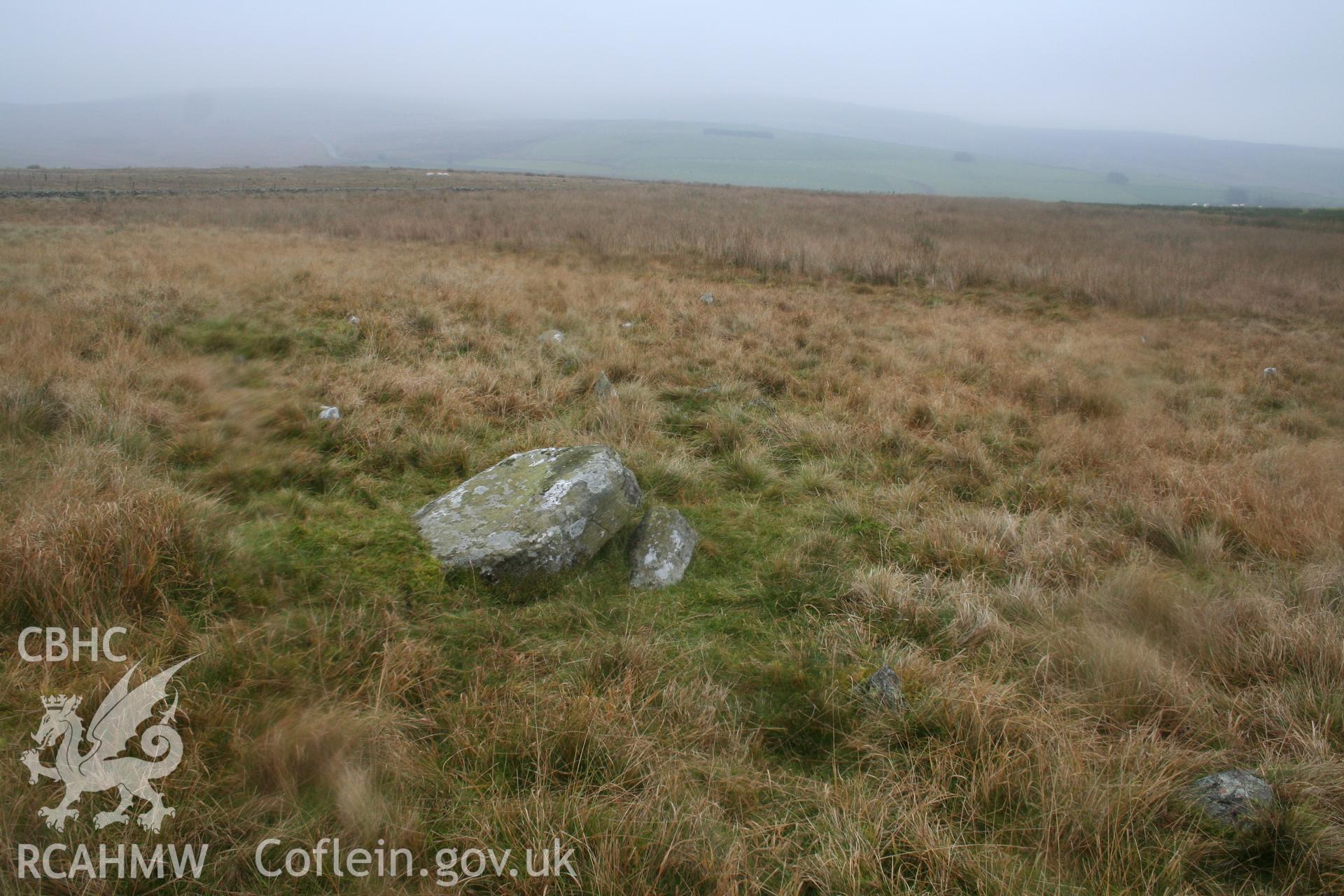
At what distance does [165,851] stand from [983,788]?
2223 mm

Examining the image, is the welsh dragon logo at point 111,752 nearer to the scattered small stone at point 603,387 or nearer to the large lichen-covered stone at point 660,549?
the large lichen-covered stone at point 660,549

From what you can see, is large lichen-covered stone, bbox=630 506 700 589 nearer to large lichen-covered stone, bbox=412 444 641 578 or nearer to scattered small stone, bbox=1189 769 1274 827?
large lichen-covered stone, bbox=412 444 641 578

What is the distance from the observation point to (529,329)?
784 cm

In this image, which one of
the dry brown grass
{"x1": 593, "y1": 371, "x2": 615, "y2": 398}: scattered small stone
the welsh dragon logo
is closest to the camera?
the welsh dragon logo

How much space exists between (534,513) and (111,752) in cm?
175

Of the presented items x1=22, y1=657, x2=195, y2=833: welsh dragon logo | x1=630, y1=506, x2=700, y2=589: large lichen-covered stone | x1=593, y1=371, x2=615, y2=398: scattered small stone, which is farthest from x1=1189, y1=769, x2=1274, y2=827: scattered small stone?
x1=593, y1=371, x2=615, y2=398: scattered small stone

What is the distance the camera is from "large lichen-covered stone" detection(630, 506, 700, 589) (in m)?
3.17

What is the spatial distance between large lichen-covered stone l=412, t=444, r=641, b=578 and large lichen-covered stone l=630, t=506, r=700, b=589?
13 cm

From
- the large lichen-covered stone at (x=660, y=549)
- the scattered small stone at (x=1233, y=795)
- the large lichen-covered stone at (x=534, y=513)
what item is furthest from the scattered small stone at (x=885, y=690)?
the large lichen-covered stone at (x=534, y=513)

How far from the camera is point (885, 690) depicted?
2336 millimetres

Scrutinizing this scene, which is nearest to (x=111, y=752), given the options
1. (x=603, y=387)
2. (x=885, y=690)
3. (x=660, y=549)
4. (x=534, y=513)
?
(x=534, y=513)

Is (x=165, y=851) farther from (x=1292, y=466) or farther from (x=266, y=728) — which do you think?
(x=1292, y=466)

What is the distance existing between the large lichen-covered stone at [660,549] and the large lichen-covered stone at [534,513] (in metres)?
0.13

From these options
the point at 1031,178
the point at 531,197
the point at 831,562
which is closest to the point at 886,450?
the point at 831,562
